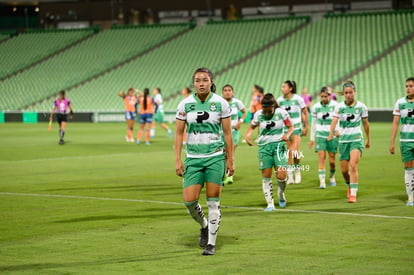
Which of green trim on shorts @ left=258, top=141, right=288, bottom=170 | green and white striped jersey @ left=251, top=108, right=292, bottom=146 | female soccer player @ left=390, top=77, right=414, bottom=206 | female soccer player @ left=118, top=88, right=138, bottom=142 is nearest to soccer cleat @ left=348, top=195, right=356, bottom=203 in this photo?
female soccer player @ left=390, top=77, right=414, bottom=206

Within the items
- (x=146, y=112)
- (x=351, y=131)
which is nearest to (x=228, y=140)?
(x=351, y=131)

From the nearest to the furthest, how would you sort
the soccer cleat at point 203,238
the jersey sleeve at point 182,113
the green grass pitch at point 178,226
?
1. the green grass pitch at point 178,226
2. the jersey sleeve at point 182,113
3. the soccer cleat at point 203,238

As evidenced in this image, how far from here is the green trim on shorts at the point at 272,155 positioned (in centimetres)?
1448

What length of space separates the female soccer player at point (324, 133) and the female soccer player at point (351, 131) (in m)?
2.43

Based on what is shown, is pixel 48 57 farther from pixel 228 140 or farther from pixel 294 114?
pixel 228 140

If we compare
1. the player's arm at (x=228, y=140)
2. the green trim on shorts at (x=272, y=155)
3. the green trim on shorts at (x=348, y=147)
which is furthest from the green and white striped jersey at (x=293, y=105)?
the player's arm at (x=228, y=140)

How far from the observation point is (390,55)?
58438 millimetres

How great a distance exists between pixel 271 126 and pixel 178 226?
10.7 ft

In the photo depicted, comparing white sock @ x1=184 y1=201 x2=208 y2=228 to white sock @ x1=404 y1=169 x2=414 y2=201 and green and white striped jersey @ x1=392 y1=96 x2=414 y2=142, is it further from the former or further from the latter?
green and white striped jersey @ x1=392 y1=96 x2=414 y2=142

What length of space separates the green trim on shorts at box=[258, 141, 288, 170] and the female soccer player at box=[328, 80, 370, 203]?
1.71 meters

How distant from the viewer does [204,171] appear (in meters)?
10.6

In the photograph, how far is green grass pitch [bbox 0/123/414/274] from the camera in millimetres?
9477

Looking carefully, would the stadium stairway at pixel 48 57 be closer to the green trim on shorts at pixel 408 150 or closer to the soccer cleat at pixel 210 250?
the green trim on shorts at pixel 408 150

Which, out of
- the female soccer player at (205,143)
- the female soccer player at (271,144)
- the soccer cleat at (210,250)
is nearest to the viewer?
the soccer cleat at (210,250)
